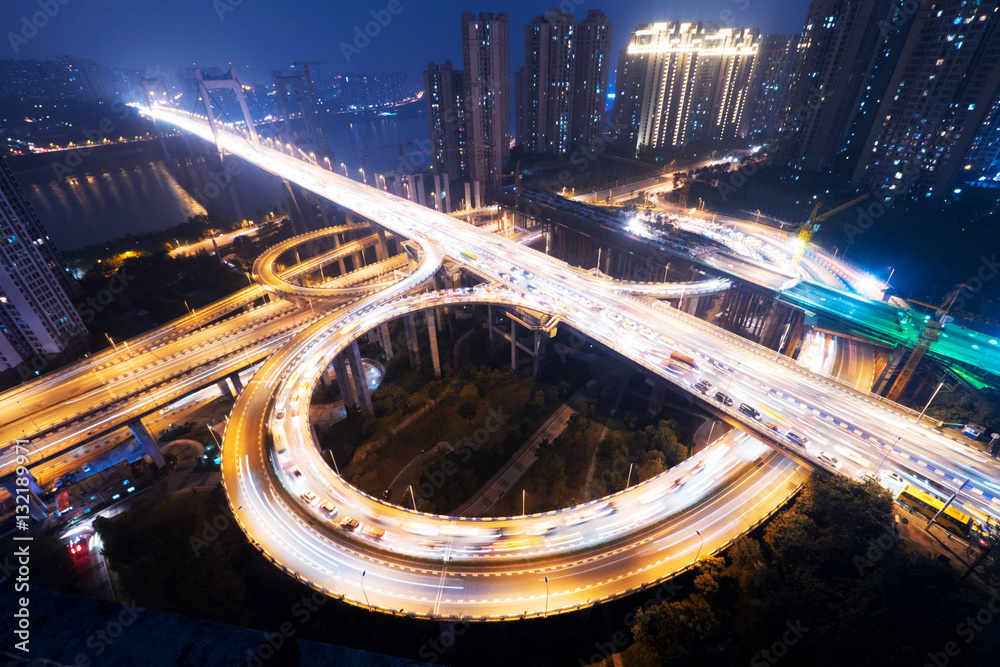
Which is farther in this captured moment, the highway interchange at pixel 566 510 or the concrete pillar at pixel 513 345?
the concrete pillar at pixel 513 345

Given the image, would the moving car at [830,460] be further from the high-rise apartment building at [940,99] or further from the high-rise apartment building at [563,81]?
the high-rise apartment building at [563,81]

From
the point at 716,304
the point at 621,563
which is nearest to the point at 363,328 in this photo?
the point at 621,563

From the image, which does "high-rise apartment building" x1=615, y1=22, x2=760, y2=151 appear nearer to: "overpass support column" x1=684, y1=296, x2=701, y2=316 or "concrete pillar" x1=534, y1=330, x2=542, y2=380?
"overpass support column" x1=684, y1=296, x2=701, y2=316

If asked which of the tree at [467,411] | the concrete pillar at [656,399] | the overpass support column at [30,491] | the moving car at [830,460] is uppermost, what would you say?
the moving car at [830,460]

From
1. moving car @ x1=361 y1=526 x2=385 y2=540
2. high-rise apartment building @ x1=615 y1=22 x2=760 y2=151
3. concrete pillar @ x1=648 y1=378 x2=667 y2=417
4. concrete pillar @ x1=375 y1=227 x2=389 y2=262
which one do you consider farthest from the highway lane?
high-rise apartment building @ x1=615 y1=22 x2=760 y2=151

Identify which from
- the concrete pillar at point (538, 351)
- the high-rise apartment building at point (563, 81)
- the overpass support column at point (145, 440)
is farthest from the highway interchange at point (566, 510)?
the high-rise apartment building at point (563, 81)

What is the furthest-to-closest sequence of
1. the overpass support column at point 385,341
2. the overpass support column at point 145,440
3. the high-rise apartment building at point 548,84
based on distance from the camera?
1. the high-rise apartment building at point 548,84
2. the overpass support column at point 385,341
3. the overpass support column at point 145,440
